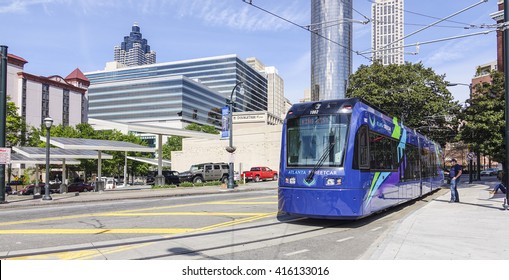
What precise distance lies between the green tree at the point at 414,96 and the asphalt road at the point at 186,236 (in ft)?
90.4

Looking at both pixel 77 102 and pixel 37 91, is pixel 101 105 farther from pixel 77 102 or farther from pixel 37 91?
pixel 37 91

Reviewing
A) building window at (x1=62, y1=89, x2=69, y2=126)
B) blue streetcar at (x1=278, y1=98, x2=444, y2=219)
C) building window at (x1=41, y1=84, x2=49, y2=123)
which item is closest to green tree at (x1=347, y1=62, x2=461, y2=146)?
blue streetcar at (x1=278, y1=98, x2=444, y2=219)

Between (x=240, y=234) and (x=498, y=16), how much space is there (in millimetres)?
12405

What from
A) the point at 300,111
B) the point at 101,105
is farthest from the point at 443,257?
the point at 101,105

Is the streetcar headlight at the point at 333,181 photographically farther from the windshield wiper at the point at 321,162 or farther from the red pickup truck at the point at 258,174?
the red pickup truck at the point at 258,174

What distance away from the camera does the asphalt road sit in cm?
729

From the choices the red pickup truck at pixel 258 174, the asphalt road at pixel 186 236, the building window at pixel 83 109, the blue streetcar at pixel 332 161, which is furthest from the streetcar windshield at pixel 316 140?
the building window at pixel 83 109

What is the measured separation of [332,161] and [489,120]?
19191 mm

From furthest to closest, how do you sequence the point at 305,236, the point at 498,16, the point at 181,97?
the point at 181,97 < the point at 498,16 < the point at 305,236

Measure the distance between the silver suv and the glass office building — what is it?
66.3 m

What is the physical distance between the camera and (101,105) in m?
130

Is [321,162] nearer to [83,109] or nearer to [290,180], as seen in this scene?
[290,180]

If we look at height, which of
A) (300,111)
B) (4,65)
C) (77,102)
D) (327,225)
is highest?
(77,102)

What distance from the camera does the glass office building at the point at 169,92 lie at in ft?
394
